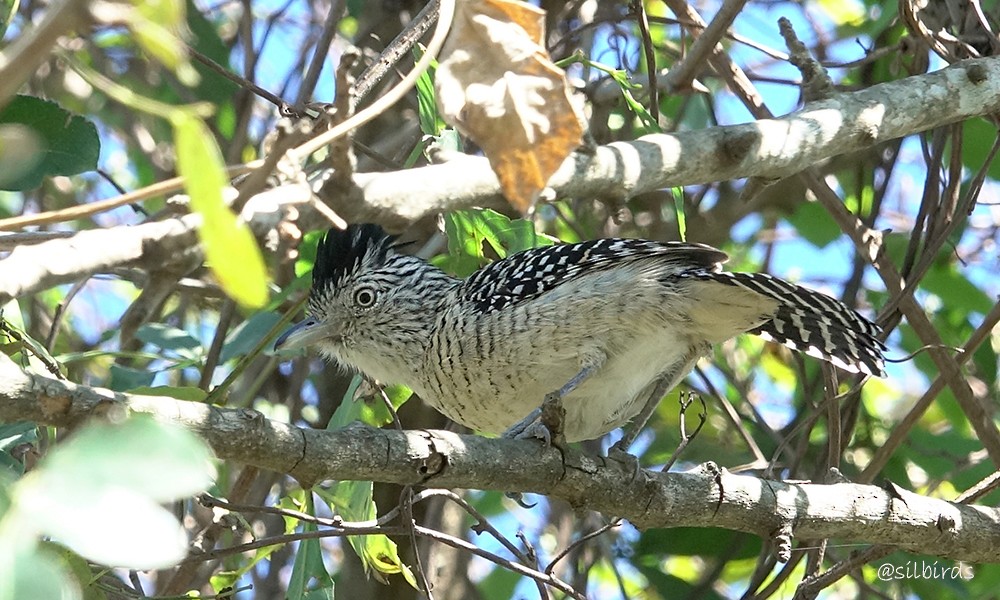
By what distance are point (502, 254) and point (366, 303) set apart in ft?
3.26

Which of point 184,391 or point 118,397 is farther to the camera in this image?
point 184,391

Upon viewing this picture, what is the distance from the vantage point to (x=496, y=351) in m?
3.62

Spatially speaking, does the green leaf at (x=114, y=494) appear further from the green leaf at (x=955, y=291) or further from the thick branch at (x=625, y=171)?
the green leaf at (x=955, y=291)

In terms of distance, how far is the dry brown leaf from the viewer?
1.78 metres

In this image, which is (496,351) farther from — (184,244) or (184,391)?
(184,244)

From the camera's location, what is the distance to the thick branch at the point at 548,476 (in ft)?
6.46

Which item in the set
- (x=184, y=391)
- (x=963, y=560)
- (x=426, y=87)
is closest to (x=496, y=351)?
(x=426, y=87)

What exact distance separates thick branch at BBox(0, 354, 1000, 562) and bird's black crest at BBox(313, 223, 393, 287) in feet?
5.69

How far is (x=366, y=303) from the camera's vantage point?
452 cm

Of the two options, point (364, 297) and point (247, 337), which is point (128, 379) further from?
point (364, 297)


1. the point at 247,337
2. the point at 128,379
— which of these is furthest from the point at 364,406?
the point at 128,379

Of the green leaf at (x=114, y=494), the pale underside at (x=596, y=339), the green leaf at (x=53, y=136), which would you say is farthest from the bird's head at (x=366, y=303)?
the green leaf at (x=114, y=494)

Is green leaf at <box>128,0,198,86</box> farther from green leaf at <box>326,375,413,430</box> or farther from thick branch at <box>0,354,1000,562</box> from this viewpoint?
green leaf at <box>326,375,413,430</box>

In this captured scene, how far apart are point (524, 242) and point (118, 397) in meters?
1.74
